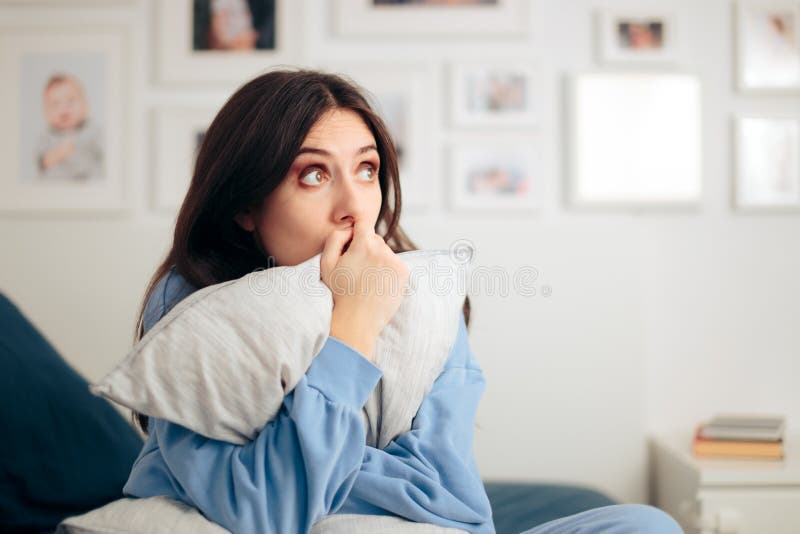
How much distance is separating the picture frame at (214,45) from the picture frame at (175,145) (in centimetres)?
9

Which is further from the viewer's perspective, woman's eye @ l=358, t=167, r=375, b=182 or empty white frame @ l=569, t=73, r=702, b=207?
empty white frame @ l=569, t=73, r=702, b=207

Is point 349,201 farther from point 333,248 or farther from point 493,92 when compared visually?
point 493,92

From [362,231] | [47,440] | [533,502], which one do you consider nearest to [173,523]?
[362,231]

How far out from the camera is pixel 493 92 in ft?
7.00

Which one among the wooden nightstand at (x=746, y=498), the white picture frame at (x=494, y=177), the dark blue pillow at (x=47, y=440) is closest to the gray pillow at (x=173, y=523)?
the dark blue pillow at (x=47, y=440)

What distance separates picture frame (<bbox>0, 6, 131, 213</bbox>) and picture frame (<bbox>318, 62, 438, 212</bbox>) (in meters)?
0.62

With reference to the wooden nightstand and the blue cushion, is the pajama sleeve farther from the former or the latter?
the wooden nightstand

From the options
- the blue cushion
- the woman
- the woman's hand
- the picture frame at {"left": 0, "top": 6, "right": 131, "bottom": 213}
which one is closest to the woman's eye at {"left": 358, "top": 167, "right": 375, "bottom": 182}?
the woman

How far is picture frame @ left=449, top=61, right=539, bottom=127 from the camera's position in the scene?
6.99ft

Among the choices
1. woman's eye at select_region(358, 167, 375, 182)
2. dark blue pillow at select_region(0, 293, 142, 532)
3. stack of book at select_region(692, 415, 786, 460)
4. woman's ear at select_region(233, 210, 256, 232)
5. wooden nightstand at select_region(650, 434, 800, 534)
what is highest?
woman's eye at select_region(358, 167, 375, 182)

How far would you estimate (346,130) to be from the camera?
1124mm

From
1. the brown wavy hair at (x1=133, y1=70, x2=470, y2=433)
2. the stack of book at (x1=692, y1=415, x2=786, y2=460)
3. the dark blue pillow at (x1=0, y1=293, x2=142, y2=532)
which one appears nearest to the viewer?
the brown wavy hair at (x1=133, y1=70, x2=470, y2=433)

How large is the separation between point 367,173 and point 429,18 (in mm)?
1123

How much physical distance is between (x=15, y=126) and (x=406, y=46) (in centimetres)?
114
